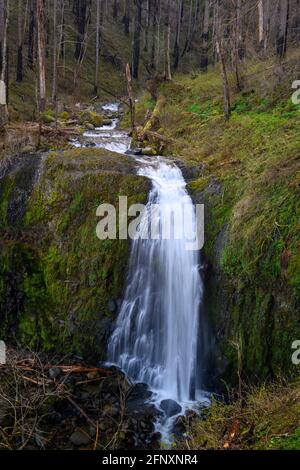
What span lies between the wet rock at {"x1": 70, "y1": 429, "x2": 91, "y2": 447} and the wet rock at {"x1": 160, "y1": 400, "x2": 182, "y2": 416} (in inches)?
56.7

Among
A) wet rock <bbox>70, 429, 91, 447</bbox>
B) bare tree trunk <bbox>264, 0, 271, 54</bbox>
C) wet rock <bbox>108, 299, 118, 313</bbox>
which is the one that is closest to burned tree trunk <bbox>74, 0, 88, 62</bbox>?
bare tree trunk <bbox>264, 0, 271, 54</bbox>

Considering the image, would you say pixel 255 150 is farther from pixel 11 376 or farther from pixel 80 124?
pixel 80 124

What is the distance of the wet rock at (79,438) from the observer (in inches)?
267

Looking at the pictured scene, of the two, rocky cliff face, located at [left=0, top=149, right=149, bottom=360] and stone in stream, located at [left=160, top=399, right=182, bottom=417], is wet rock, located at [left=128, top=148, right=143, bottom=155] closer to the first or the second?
rocky cliff face, located at [left=0, top=149, right=149, bottom=360]

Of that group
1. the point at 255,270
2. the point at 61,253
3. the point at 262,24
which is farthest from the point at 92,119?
the point at 255,270

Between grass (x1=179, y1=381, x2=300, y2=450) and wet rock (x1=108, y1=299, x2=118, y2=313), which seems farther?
wet rock (x1=108, y1=299, x2=118, y2=313)

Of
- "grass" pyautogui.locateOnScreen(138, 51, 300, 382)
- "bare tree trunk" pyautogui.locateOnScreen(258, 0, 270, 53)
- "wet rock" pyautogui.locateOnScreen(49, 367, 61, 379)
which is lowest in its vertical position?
"wet rock" pyautogui.locateOnScreen(49, 367, 61, 379)

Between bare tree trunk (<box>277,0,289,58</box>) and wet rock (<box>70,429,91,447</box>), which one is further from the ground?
bare tree trunk (<box>277,0,289,58</box>)

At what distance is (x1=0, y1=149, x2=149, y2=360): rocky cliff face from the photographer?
30.5 ft

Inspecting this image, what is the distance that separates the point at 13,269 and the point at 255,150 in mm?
6338

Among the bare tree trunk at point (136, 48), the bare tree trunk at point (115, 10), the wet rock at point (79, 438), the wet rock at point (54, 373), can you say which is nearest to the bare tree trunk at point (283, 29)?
the wet rock at point (54, 373)

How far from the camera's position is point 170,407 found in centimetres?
758
